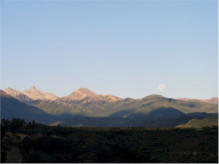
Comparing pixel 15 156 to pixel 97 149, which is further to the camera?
pixel 97 149

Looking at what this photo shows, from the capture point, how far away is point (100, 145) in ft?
174

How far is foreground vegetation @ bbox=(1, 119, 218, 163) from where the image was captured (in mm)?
46219

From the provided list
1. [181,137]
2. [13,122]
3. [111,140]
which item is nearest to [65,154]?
[111,140]

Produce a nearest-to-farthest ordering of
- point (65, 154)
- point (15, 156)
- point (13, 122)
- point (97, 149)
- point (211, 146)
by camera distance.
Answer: point (15, 156) < point (65, 154) < point (97, 149) < point (211, 146) < point (13, 122)

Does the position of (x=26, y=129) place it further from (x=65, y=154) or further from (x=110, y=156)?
(x=110, y=156)

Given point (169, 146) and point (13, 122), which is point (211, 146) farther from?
point (13, 122)

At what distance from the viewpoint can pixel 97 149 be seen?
166ft

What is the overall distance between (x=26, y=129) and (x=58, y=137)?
770 centimetres

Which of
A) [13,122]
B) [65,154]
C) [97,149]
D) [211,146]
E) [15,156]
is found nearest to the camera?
[15,156]

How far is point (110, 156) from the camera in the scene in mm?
→ 48531

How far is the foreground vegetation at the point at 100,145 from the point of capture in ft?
152

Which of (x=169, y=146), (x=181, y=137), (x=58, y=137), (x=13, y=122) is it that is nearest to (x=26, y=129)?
(x=13, y=122)

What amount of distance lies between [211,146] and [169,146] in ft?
24.0

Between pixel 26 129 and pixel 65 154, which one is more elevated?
pixel 26 129
